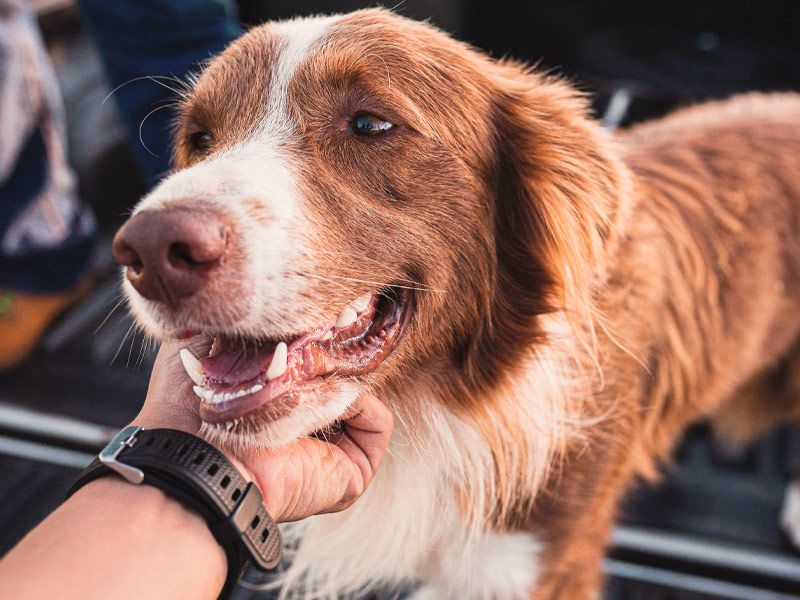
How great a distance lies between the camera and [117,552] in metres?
1.14

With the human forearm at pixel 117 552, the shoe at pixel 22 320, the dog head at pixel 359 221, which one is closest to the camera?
the human forearm at pixel 117 552

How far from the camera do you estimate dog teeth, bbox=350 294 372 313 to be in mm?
1527

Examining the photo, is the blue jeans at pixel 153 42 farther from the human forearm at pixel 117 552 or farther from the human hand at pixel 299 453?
the human forearm at pixel 117 552

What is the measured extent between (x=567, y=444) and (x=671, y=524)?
1.02 metres

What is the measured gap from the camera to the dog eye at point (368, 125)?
1559mm

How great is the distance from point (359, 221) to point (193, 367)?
45cm

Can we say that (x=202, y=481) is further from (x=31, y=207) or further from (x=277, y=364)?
(x=31, y=207)

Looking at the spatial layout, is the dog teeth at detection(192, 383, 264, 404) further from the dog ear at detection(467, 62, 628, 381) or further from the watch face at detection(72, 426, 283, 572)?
the dog ear at detection(467, 62, 628, 381)

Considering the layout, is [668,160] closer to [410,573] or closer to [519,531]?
[519,531]

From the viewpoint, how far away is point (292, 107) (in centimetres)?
160

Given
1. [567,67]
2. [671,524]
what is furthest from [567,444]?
[567,67]

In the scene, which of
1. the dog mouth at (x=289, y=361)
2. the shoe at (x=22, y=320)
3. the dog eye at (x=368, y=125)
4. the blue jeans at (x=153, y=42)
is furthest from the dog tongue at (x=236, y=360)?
the shoe at (x=22, y=320)

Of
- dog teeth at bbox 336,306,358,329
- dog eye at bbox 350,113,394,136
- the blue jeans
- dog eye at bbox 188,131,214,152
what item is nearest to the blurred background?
the blue jeans

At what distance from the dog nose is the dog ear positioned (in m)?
0.73
